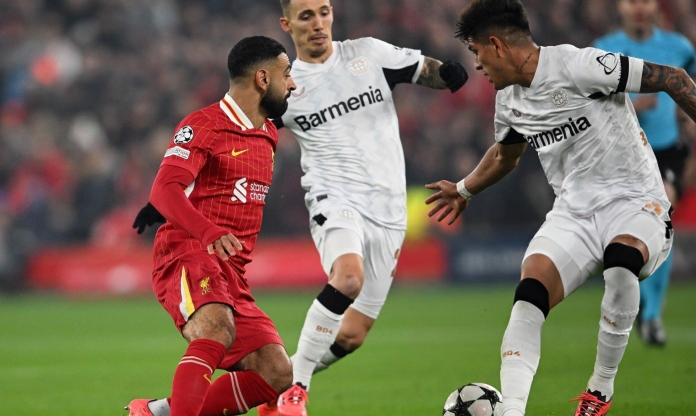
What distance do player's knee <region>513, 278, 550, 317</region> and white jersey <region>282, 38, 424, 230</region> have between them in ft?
5.72

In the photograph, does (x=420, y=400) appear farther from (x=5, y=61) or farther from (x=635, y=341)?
(x=5, y=61)

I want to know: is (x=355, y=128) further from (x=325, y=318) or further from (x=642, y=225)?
(x=642, y=225)

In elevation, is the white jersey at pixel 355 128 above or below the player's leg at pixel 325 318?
above

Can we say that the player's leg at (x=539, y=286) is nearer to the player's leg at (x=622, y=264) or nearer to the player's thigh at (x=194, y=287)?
the player's leg at (x=622, y=264)

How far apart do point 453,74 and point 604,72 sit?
1.61 meters

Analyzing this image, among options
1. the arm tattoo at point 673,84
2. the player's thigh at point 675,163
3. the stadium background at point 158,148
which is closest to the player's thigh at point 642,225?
the arm tattoo at point 673,84

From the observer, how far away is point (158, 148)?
1741cm

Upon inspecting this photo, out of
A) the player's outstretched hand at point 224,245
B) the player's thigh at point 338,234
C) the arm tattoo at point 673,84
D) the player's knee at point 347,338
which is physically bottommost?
the player's knee at point 347,338

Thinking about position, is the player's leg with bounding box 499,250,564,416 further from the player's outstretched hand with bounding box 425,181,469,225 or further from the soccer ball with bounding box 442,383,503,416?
the player's outstretched hand with bounding box 425,181,469,225

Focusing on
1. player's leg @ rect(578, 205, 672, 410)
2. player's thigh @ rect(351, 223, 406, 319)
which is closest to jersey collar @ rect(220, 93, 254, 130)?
player's thigh @ rect(351, 223, 406, 319)

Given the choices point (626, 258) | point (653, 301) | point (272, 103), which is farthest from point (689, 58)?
point (272, 103)

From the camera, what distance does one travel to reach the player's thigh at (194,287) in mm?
4648

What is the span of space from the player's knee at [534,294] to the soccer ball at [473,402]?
2.14ft

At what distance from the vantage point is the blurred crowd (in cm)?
1638
